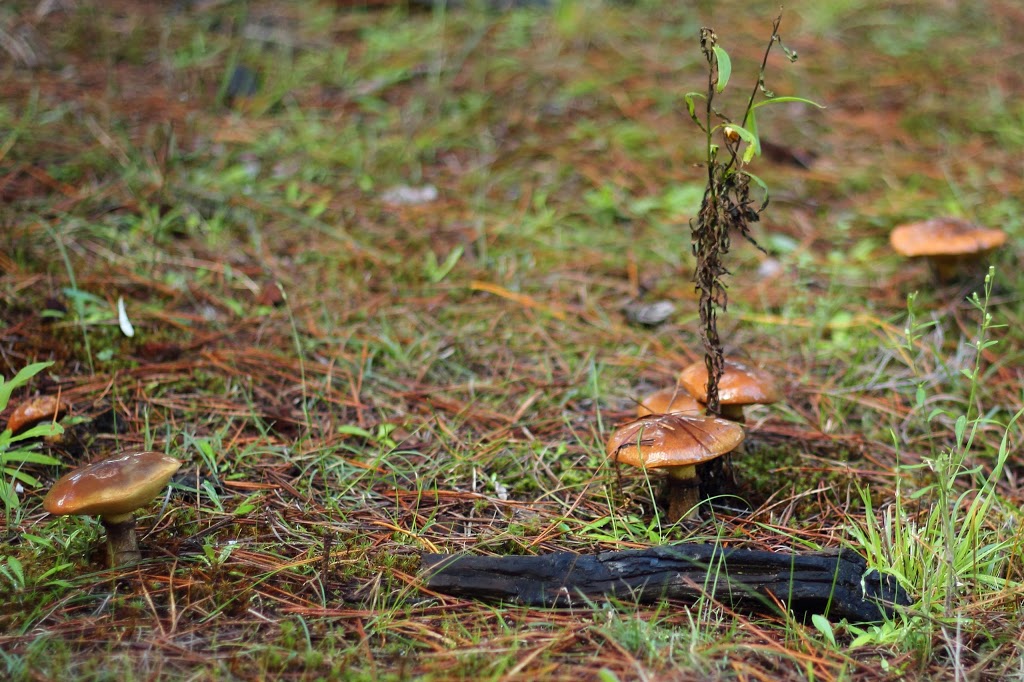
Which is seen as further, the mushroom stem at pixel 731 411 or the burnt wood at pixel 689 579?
the mushroom stem at pixel 731 411

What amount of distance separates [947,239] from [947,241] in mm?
12

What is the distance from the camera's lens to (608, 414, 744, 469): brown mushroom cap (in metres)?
2.22

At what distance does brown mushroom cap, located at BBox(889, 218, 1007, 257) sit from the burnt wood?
2003 millimetres

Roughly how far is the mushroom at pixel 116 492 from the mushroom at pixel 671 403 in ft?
4.66

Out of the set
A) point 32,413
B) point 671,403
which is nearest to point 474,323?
point 671,403

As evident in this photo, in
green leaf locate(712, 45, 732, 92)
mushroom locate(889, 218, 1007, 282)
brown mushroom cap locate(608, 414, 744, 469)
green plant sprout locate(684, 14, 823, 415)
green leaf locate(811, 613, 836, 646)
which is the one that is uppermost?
green leaf locate(712, 45, 732, 92)

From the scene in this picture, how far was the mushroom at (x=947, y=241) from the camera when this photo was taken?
3.54m

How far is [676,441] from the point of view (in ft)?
7.38

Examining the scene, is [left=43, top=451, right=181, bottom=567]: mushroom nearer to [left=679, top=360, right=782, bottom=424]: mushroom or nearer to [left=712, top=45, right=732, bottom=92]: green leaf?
[left=679, top=360, right=782, bottom=424]: mushroom

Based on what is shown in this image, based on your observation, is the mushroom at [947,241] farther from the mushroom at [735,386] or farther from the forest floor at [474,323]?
the mushroom at [735,386]

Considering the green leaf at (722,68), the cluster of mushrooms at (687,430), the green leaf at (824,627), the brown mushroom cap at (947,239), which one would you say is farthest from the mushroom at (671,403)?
the brown mushroom cap at (947,239)

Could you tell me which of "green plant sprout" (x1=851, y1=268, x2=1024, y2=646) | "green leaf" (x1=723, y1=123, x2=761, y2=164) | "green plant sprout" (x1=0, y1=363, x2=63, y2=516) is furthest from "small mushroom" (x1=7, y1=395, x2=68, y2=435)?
"green plant sprout" (x1=851, y1=268, x2=1024, y2=646)

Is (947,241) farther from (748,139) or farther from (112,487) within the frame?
(112,487)

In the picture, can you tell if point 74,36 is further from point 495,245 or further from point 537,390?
point 537,390
